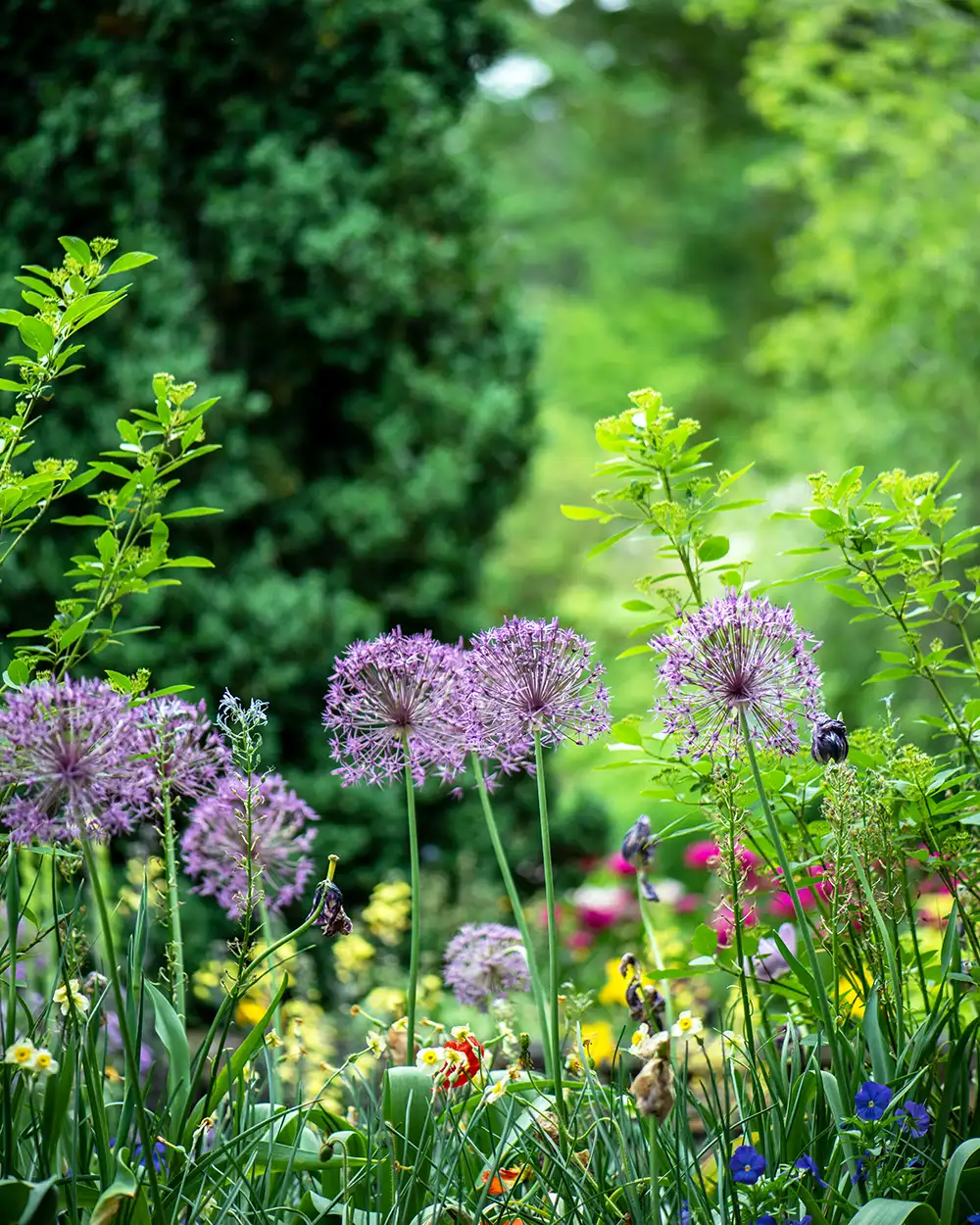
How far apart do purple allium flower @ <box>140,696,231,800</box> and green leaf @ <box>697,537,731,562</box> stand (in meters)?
0.83

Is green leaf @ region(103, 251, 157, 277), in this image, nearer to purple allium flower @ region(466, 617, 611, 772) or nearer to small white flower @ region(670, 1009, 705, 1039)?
purple allium flower @ region(466, 617, 611, 772)

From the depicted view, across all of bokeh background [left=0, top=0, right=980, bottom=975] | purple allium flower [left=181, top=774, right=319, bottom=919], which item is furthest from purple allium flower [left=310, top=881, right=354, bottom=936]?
bokeh background [left=0, top=0, right=980, bottom=975]

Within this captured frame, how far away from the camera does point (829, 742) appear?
5.33 feet

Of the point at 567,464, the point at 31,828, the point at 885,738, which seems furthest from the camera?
the point at 567,464

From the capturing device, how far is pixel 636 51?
13.8 m

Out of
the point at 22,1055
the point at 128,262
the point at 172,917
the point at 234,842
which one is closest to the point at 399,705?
the point at 172,917

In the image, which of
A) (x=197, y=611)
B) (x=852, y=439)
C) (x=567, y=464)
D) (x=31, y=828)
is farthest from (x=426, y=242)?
(x=567, y=464)

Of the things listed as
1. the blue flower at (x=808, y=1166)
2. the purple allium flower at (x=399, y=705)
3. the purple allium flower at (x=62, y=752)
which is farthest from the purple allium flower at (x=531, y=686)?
the blue flower at (x=808, y=1166)

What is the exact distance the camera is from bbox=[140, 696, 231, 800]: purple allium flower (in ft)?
5.24

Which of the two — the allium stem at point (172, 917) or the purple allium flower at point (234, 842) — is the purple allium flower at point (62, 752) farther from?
the purple allium flower at point (234, 842)

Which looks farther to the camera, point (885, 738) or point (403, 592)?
point (403, 592)

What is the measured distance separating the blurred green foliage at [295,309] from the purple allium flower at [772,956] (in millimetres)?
2720

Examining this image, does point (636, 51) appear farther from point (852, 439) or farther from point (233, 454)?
point (233, 454)

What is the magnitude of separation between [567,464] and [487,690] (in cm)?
1186
